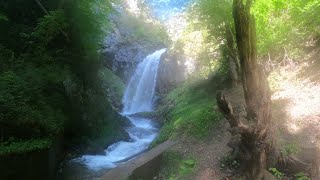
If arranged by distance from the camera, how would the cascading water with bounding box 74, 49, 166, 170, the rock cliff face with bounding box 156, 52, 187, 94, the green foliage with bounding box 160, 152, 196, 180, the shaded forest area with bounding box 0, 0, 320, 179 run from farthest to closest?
the rock cliff face with bounding box 156, 52, 187, 94, the cascading water with bounding box 74, 49, 166, 170, the green foliage with bounding box 160, 152, 196, 180, the shaded forest area with bounding box 0, 0, 320, 179

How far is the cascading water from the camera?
12.3 metres

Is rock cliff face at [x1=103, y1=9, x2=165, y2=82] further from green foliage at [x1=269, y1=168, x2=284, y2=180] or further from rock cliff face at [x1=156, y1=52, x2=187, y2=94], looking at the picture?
green foliage at [x1=269, y1=168, x2=284, y2=180]

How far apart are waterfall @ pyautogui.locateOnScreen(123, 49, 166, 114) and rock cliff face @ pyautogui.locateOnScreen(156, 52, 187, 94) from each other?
59 centimetres

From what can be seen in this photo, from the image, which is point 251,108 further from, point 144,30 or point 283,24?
point 144,30

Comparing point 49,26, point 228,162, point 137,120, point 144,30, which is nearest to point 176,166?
point 228,162

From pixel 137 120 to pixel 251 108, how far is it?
14.6m

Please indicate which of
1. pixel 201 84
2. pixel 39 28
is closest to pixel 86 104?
pixel 39 28

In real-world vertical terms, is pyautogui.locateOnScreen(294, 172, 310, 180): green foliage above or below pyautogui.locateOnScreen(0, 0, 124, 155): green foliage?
below

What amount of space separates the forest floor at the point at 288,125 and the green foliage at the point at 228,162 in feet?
→ 0.32

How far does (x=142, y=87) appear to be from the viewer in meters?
27.8

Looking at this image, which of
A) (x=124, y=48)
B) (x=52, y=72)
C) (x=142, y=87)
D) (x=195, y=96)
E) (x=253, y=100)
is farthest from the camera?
(x=124, y=48)

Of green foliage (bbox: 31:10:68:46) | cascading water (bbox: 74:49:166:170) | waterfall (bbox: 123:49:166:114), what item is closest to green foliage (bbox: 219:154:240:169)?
cascading water (bbox: 74:49:166:170)

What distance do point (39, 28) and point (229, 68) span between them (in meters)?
8.53

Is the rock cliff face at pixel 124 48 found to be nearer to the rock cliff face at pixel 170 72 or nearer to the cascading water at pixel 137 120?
the cascading water at pixel 137 120
